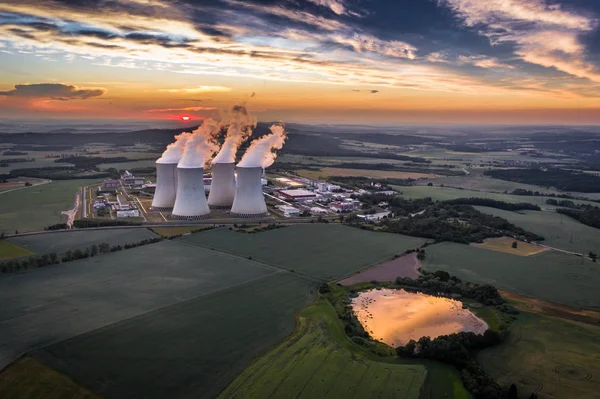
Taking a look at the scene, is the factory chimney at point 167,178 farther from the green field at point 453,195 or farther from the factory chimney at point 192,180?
the green field at point 453,195

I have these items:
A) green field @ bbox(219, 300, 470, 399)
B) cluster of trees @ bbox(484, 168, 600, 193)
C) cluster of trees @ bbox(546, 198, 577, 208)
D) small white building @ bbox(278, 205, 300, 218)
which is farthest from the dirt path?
cluster of trees @ bbox(484, 168, 600, 193)

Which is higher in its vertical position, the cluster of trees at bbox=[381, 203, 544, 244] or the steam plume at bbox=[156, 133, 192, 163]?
the steam plume at bbox=[156, 133, 192, 163]

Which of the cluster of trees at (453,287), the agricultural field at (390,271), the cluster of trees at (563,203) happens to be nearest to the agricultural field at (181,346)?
the agricultural field at (390,271)

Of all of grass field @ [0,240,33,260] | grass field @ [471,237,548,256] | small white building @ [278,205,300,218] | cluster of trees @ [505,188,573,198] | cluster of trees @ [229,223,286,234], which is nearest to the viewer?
grass field @ [0,240,33,260]

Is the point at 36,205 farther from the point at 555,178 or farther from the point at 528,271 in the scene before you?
the point at 555,178

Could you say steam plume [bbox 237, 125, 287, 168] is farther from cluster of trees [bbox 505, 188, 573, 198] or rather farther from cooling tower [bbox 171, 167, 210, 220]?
cluster of trees [bbox 505, 188, 573, 198]

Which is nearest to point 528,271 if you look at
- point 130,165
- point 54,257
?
point 54,257

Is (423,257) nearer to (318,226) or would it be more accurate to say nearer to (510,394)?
(318,226)

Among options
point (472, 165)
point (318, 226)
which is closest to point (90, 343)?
point (318, 226)
